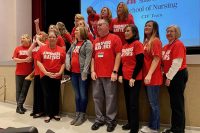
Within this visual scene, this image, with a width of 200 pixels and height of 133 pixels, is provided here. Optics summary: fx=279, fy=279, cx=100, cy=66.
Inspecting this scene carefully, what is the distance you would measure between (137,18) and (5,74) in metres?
2.98

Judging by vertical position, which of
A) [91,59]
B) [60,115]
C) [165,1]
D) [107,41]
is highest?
[165,1]

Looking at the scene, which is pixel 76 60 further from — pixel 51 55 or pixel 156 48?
pixel 156 48

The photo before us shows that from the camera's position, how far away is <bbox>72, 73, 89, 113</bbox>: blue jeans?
3721mm

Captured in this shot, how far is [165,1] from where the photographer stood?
177 inches

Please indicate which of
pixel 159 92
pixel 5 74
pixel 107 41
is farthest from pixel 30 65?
pixel 159 92

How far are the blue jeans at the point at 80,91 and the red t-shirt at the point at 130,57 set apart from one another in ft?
2.34

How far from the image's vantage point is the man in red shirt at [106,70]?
3375 millimetres

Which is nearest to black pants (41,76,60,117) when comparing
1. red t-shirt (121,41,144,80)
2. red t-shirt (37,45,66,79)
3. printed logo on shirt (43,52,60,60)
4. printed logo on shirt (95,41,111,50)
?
red t-shirt (37,45,66,79)

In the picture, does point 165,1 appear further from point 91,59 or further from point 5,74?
point 5,74

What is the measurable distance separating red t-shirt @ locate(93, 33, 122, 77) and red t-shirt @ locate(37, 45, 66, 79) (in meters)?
0.72

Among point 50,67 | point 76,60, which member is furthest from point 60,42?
point 76,60

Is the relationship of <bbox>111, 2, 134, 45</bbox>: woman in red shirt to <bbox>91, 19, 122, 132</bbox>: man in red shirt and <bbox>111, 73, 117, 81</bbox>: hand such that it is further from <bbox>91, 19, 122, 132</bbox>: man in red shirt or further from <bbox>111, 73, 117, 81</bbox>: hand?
<bbox>111, 73, 117, 81</bbox>: hand

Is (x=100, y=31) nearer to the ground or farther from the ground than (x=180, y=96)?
farther from the ground

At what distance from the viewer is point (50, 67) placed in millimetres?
3914
